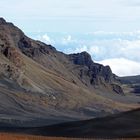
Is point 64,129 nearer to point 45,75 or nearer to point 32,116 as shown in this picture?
point 32,116

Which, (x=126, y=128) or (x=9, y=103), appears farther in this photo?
(x=9, y=103)

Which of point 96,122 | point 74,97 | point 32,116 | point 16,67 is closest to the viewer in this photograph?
point 96,122

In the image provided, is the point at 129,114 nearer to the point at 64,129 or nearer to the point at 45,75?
the point at 64,129

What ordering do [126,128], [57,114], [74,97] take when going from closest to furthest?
1. [126,128]
2. [57,114]
3. [74,97]

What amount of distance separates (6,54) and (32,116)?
38640mm

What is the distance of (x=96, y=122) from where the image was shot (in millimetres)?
84625

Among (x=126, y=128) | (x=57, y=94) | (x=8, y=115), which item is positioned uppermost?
(x=57, y=94)

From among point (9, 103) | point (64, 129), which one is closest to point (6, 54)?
point (9, 103)

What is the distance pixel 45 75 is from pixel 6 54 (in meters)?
18.3

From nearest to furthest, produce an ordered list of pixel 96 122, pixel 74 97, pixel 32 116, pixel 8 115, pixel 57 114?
pixel 96 122 → pixel 8 115 → pixel 32 116 → pixel 57 114 → pixel 74 97

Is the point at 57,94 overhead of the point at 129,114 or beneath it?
overhead

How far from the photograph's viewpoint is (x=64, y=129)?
285ft

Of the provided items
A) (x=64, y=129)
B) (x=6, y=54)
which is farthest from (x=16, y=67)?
(x=64, y=129)

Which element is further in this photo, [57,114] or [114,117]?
[57,114]
